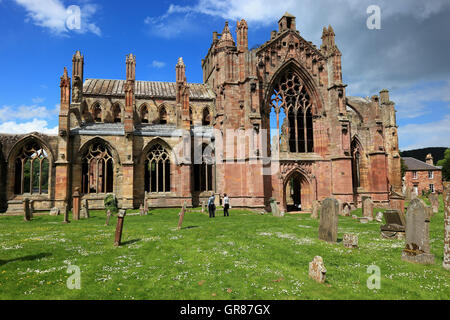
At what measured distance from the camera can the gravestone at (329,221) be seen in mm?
11023

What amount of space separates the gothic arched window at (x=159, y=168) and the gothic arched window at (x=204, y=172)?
115 inches

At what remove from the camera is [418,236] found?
8.70m

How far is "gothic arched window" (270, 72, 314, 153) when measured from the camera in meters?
27.2

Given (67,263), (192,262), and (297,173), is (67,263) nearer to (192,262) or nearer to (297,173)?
(192,262)

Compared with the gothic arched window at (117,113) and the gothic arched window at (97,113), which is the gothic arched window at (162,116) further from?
the gothic arched window at (97,113)

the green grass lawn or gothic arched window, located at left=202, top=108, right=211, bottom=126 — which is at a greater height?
gothic arched window, located at left=202, top=108, right=211, bottom=126

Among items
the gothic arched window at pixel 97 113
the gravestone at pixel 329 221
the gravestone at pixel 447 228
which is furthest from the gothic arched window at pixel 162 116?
the gravestone at pixel 447 228

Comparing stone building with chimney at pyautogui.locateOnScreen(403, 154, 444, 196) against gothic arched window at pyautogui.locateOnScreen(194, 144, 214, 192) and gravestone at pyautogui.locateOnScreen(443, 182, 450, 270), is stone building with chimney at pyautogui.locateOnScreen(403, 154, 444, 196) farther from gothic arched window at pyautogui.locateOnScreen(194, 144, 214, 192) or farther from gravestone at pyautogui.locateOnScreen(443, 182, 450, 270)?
gravestone at pyautogui.locateOnScreen(443, 182, 450, 270)

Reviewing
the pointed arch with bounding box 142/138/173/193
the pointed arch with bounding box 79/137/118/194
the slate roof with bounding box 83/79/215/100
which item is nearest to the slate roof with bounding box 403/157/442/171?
Result: the slate roof with bounding box 83/79/215/100

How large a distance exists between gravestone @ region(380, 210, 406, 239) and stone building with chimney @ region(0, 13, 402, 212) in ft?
38.6

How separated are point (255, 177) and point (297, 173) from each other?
574 cm

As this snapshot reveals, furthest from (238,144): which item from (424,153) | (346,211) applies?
(424,153)

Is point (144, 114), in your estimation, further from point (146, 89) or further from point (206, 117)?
point (206, 117)
